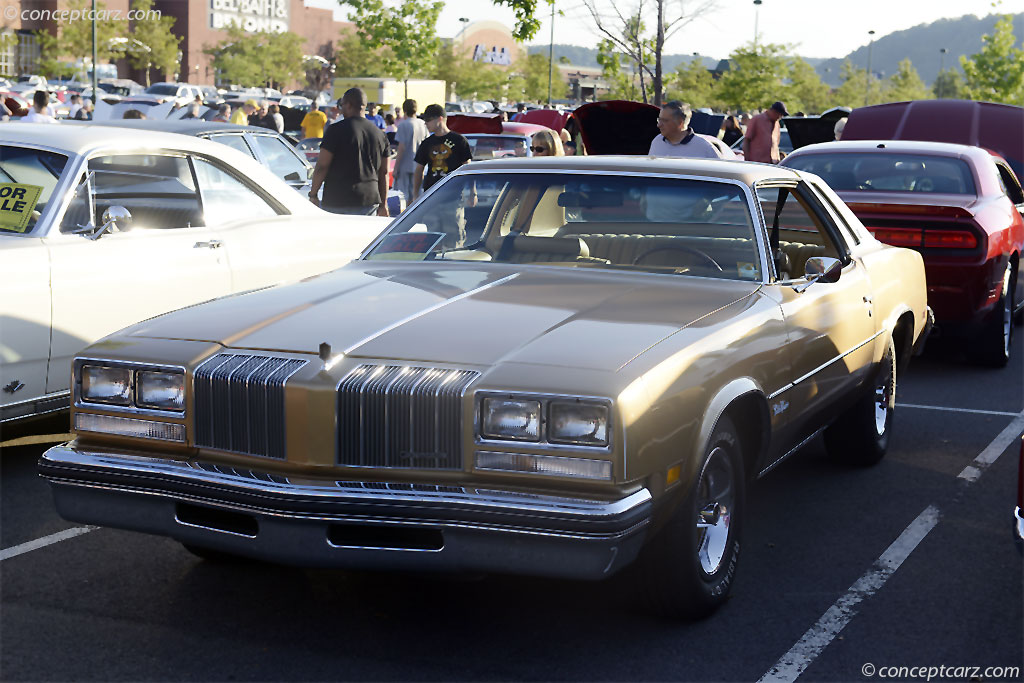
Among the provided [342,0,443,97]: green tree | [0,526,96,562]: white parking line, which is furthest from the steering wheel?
[342,0,443,97]: green tree

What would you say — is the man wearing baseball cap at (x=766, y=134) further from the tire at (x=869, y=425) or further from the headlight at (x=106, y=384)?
the headlight at (x=106, y=384)

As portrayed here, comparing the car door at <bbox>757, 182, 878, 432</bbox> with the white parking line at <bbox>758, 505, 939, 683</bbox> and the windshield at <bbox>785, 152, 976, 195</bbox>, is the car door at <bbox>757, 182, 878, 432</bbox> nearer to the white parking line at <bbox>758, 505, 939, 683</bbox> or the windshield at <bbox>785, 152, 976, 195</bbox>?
the white parking line at <bbox>758, 505, 939, 683</bbox>

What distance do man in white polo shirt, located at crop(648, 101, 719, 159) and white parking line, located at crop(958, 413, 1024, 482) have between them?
138 inches

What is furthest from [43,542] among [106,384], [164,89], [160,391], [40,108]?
[164,89]

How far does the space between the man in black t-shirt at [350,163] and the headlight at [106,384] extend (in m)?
7.20

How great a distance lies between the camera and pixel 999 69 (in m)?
55.7

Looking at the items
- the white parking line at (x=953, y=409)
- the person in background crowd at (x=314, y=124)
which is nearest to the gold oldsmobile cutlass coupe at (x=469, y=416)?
the white parking line at (x=953, y=409)

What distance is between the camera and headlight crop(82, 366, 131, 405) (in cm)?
406

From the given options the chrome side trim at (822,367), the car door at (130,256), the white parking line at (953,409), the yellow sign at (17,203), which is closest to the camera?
the chrome side trim at (822,367)

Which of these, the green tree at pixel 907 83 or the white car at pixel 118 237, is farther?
the green tree at pixel 907 83

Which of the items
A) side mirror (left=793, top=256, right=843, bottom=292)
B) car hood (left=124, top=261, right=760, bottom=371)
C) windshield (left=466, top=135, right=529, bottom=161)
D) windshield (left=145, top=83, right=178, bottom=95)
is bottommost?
car hood (left=124, top=261, right=760, bottom=371)

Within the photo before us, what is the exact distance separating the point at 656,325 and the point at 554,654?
1.09 m

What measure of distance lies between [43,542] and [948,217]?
620cm

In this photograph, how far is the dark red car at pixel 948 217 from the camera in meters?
8.73
